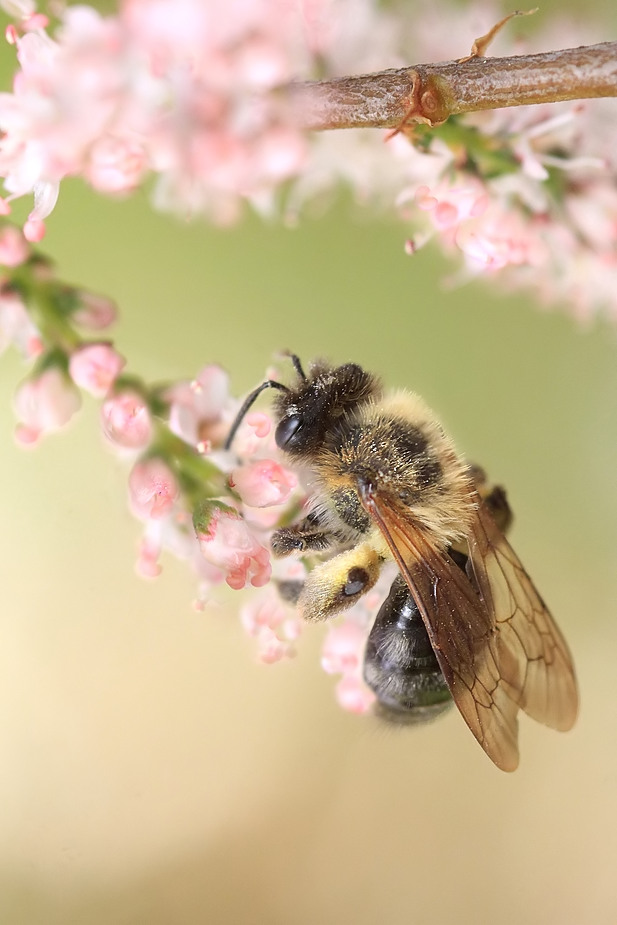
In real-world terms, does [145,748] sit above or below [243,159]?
below

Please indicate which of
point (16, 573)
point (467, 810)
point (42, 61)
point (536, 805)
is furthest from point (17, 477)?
point (536, 805)

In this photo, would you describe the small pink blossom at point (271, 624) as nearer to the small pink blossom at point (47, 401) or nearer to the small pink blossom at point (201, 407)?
the small pink blossom at point (201, 407)

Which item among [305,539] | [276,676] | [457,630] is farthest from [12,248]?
[276,676]

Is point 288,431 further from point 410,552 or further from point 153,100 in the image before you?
point 153,100

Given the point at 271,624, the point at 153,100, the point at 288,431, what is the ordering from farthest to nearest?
the point at 271,624 → the point at 288,431 → the point at 153,100

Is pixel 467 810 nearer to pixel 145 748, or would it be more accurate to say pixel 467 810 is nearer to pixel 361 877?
pixel 361 877

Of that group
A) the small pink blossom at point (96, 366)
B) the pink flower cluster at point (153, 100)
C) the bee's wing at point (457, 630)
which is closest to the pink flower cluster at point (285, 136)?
the pink flower cluster at point (153, 100)
